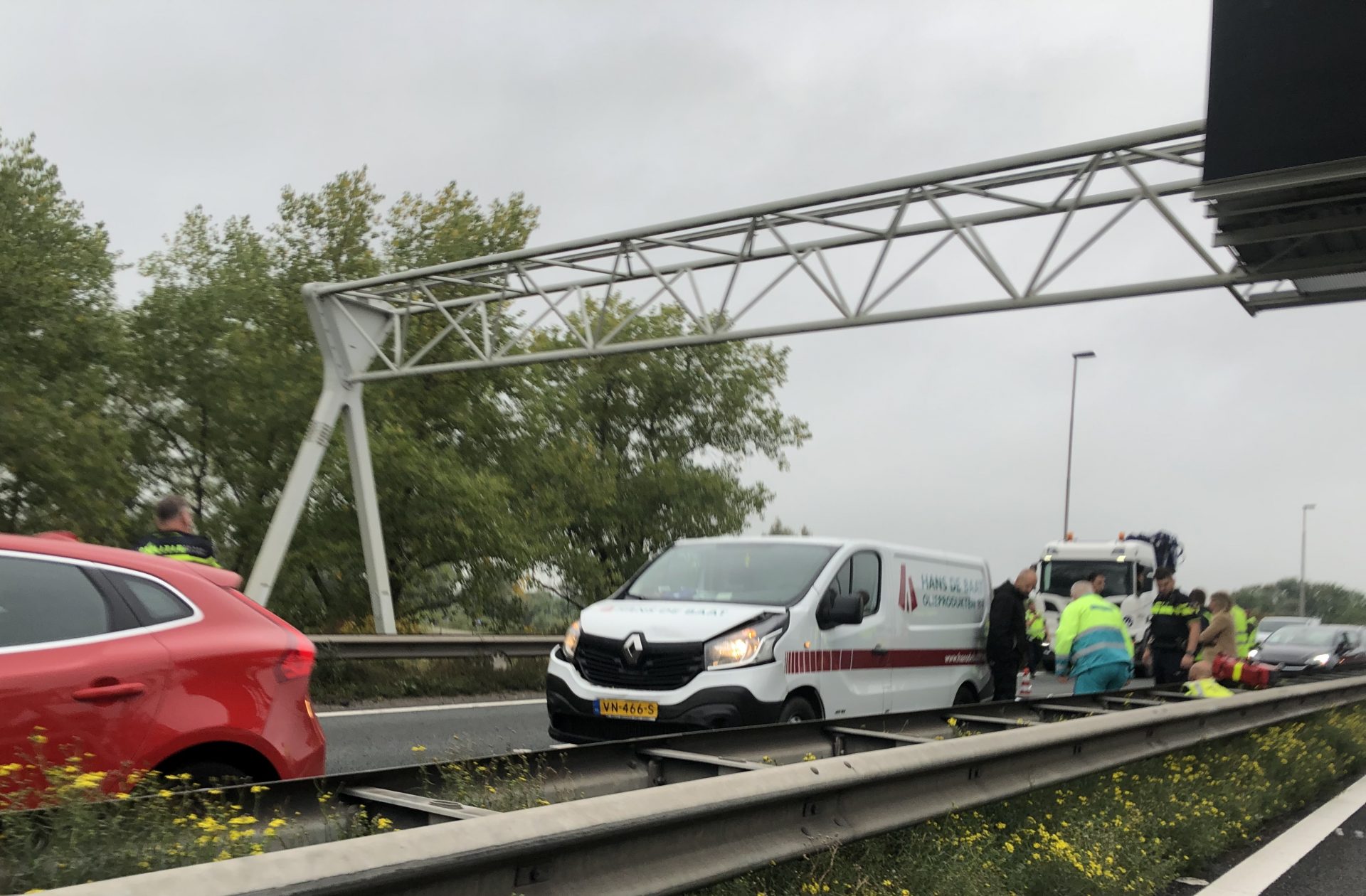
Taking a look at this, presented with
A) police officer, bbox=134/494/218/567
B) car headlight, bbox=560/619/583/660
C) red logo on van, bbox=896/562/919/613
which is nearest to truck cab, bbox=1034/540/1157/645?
red logo on van, bbox=896/562/919/613

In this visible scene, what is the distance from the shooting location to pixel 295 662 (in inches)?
213

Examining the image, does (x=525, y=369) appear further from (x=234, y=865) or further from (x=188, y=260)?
(x=234, y=865)

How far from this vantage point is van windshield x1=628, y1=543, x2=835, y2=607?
9.74m

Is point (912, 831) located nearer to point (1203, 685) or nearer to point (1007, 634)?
point (1203, 685)

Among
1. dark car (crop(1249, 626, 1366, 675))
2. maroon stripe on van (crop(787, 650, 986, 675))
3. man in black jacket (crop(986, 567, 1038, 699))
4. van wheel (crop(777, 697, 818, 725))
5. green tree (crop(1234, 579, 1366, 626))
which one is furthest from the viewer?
green tree (crop(1234, 579, 1366, 626))

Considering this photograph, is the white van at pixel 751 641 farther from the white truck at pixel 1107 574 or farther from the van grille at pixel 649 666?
the white truck at pixel 1107 574

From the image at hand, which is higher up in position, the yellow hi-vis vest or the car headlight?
the car headlight

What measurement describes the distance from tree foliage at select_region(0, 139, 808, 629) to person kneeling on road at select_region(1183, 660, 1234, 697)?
59.8 feet

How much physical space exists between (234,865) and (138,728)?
2194 mm

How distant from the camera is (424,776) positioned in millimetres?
5176

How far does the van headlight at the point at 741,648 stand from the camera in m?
8.96

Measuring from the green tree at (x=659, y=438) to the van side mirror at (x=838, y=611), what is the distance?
118 feet

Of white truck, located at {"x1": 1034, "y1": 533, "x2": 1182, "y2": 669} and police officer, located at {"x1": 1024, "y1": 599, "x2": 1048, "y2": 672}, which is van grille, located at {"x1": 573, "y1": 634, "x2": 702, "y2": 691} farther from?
white truck, located at {"x1": 1034, "y1": 533, "x2": 1182, "y2": 669}

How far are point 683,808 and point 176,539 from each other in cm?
390
